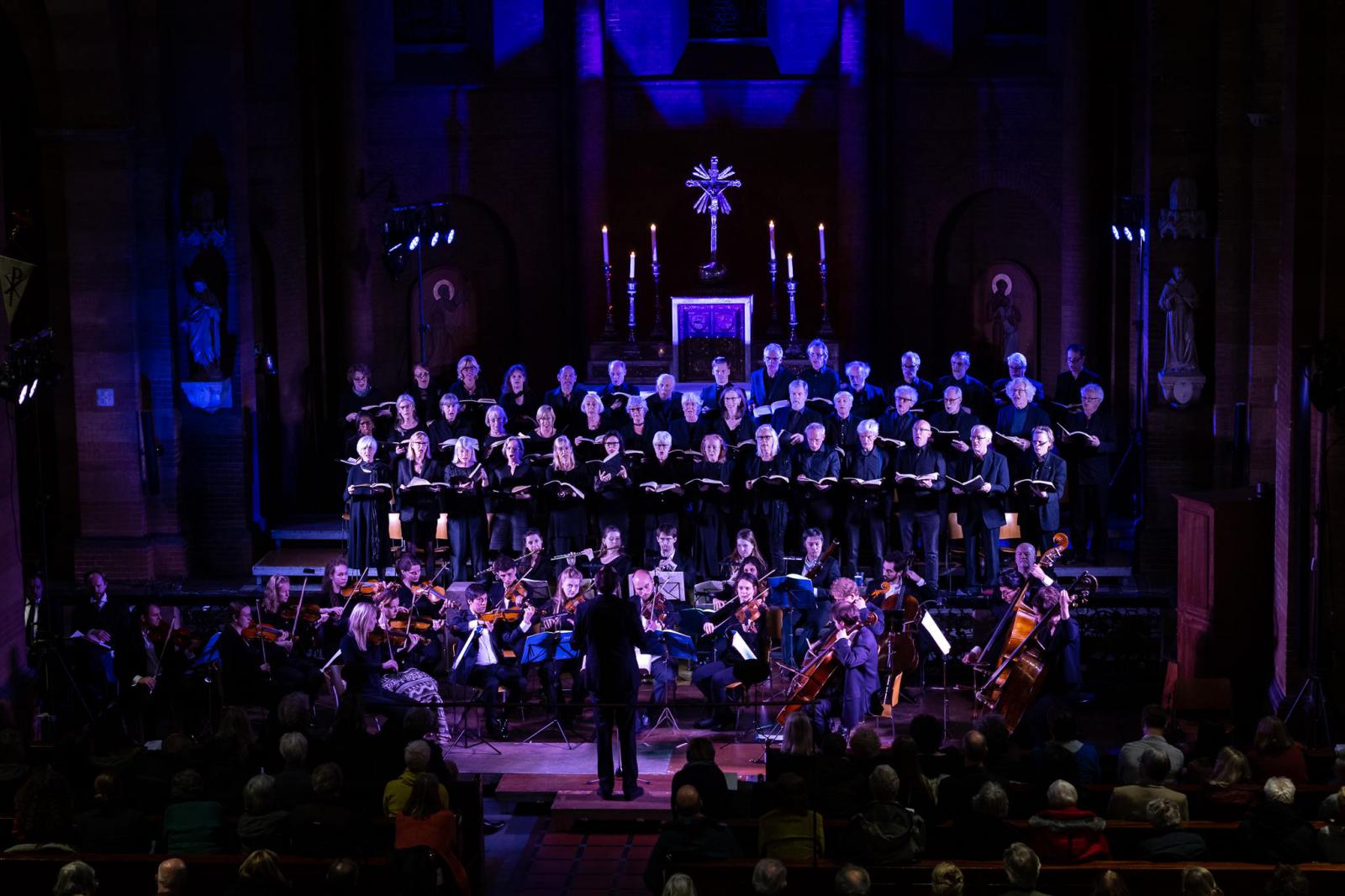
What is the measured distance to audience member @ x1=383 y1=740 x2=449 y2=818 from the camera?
35.1 feet

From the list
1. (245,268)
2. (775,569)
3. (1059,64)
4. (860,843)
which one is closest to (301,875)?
(860,843)

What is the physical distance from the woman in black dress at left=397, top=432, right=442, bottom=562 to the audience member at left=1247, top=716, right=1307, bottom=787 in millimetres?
8631

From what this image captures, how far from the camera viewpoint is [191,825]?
1024cm

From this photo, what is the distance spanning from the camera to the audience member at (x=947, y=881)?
872cm

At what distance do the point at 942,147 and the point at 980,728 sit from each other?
13598mm

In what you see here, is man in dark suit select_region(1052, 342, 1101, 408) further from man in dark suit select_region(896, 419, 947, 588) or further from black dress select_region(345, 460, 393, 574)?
black dress select_region(345, 460, 393, 574)

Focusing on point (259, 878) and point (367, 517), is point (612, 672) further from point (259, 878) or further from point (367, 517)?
point (367, 517)

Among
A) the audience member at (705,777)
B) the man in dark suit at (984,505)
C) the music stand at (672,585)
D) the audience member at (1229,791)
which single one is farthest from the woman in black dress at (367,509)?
the audience member at (1229,791)

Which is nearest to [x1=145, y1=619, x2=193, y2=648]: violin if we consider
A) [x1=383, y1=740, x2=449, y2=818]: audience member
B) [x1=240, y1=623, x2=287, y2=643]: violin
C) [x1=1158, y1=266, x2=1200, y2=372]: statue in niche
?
[x1=240, y1=623, x2=287, y2=643]: violin

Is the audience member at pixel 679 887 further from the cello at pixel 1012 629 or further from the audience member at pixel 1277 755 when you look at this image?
the cello at pixel 1012 629

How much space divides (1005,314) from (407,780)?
14.5 m

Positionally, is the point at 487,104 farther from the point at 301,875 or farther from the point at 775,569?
the point at 301,875

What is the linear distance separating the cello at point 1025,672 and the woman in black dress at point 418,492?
18.7ft

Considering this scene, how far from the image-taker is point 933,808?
10633mm
